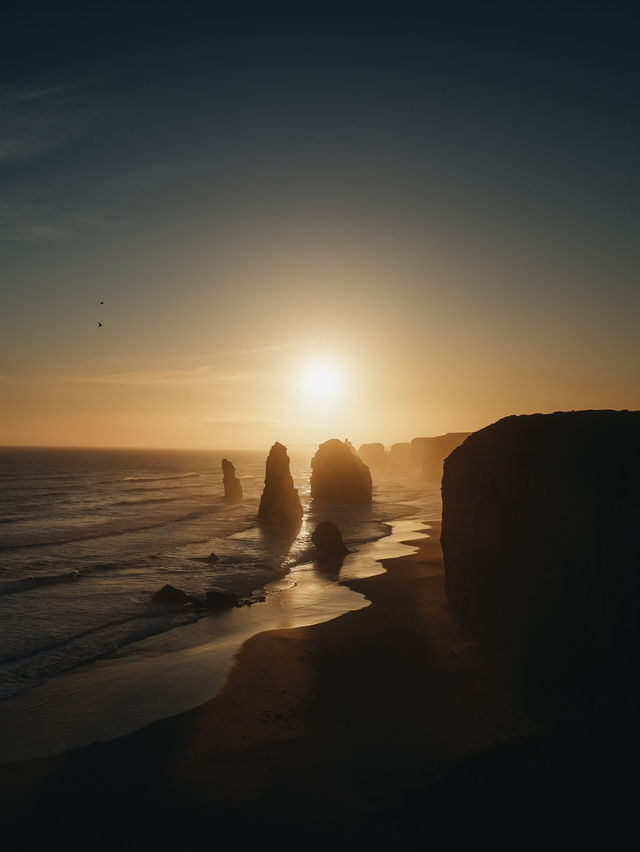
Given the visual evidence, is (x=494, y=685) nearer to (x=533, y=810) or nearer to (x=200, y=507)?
(x=533, y=810)

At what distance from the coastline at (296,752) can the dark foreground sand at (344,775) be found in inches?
1.7

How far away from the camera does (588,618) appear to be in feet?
46.1

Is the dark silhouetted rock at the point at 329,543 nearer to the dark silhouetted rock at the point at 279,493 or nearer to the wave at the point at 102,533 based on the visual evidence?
the dark silhouetted rock at the point at 279,493

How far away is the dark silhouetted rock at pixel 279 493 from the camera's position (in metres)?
66.8

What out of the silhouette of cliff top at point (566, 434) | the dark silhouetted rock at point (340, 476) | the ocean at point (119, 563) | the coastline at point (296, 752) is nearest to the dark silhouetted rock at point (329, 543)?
the ocean at point (119, 563)

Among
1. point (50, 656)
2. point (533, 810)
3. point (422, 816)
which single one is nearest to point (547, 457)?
point (533, 810)

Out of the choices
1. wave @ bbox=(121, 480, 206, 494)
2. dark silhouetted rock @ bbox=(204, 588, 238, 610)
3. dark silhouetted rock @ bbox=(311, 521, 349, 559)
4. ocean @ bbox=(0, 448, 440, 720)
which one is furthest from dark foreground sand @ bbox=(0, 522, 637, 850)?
wave @ bbox=(121, 480, 206, 494)

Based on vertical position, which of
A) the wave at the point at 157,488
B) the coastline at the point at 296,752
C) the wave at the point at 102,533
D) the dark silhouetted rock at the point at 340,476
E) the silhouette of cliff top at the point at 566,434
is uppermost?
the silhouette of cliff top at the point at 566,434

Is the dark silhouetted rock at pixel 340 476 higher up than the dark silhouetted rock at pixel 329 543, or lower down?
higher up

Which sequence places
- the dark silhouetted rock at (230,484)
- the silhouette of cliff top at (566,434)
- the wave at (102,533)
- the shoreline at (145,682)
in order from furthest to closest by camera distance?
the dark silhouetted rock at (230,484) → the wave at (102,533) → the shoreline at (145,682) → the silhouette of cliff top at (566,434)

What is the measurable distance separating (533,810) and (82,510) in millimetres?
77626

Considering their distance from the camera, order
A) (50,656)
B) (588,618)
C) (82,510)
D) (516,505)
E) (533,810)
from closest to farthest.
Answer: (533,810) → (588,618) → (516,505) → (50,656) → (82,510)

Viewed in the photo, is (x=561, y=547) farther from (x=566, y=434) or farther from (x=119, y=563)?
(x=119, y=563)

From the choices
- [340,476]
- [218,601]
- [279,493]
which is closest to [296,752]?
[218,601]
